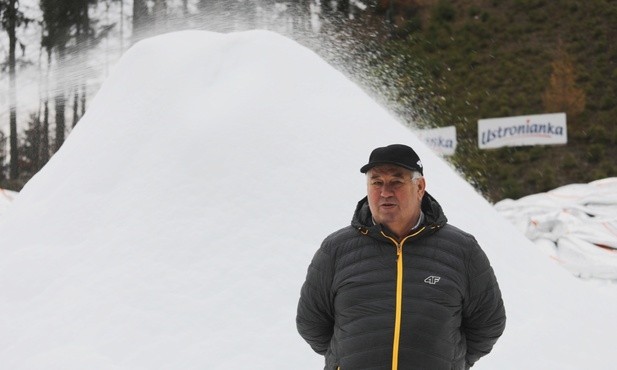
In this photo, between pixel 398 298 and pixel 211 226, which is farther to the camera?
pixel 211 226

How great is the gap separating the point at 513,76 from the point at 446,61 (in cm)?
162

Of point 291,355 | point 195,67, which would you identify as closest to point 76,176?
point 195,67

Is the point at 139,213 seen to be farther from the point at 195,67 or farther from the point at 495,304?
the point at 495,304

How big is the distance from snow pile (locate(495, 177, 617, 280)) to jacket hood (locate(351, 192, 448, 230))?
3736 mm

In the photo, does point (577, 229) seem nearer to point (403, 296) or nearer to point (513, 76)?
point (403, 296)

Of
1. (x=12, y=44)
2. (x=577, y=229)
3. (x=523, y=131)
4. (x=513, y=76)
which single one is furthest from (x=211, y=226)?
(x=513, y=76)

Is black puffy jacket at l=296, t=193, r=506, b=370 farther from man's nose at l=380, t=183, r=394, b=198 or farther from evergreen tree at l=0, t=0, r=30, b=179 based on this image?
evergreen tree at l=0, t=0, r=30, b=179

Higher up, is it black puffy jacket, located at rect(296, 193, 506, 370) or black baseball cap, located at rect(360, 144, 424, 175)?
black baseball cap, located at rect(360, 144, 424, 175)

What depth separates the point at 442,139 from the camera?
11.5m

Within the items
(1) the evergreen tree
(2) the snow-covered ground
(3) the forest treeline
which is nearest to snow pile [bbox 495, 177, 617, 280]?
(2) the snow-covered ground

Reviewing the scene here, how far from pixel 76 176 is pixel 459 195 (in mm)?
1618

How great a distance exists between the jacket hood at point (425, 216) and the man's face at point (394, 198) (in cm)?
3

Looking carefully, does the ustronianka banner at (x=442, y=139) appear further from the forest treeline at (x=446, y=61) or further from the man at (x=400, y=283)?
the man at (x=400, y=283)

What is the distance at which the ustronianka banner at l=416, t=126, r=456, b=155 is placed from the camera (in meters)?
11.3
